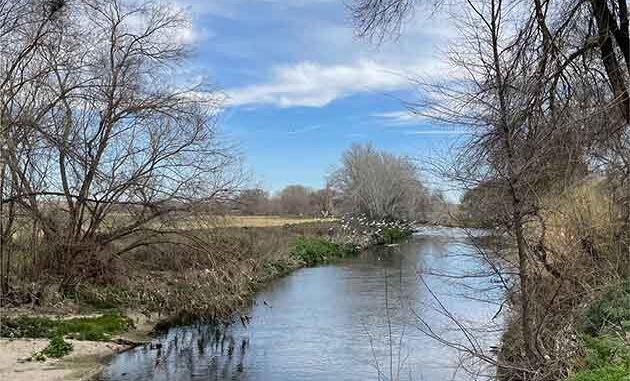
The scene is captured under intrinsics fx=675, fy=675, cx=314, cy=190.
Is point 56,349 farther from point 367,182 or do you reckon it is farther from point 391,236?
point 367,182

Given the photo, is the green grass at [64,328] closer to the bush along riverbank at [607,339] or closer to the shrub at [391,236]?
the bush along riverbank at [607,339]

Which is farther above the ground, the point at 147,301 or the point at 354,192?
the point at 354,192

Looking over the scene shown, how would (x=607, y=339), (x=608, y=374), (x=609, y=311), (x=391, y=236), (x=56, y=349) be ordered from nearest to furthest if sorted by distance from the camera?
(x=608, y=374) → (x=607, y=339) → (x=609, y=311) → (x=56, y=349) → (x=391, y=236)

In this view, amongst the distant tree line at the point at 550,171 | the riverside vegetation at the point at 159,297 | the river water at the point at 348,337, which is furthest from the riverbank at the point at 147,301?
the distant tree line at the point at 550,171

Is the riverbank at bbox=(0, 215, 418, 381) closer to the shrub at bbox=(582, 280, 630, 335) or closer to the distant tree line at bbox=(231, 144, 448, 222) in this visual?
the shrub at bbox=(582, 280, 630, 335)

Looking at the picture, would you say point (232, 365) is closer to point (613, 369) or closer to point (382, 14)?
point (382, 14)

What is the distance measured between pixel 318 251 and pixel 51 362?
2234 centimetres

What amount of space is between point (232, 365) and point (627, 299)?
664 cm

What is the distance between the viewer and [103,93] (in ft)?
53.1

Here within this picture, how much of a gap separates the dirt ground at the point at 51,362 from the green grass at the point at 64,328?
53cm

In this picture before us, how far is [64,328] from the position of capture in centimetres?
1406

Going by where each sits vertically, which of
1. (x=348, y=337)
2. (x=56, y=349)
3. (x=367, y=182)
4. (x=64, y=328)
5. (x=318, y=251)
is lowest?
(x=348, y=337)

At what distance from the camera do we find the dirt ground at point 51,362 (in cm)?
1048

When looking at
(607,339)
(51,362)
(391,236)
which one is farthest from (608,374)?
(391,236)
